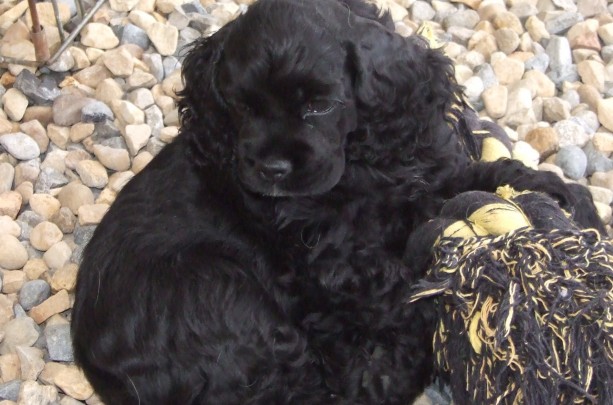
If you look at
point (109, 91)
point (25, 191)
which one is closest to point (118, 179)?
point (25, 191)

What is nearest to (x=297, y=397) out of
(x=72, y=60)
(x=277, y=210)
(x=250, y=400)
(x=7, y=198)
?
(x=250, y=400)

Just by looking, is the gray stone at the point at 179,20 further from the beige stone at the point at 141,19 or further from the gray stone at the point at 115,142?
the gray stone at the point at 115,142

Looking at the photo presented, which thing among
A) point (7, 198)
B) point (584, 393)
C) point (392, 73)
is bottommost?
point (7, 198)

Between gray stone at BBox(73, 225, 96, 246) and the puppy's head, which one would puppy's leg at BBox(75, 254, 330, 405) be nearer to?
the puppy's head

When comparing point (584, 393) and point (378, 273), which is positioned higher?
point (584, 393)

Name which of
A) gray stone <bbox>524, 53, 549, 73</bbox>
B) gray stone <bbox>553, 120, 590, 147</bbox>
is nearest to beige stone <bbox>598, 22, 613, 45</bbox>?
gray stone <bbox>524, 53, 549, 73</bbox>

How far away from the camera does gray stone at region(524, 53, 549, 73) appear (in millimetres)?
3896

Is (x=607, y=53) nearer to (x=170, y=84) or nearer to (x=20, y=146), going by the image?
(x=170, y=84)

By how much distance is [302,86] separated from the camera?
227cm

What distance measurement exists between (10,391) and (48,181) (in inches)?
33.8

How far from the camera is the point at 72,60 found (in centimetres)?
378

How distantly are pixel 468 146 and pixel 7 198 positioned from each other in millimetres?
1512

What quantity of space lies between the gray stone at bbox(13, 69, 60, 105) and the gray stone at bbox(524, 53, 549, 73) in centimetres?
181

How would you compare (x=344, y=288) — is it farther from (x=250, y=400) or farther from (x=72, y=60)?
(x=72, y=60)
